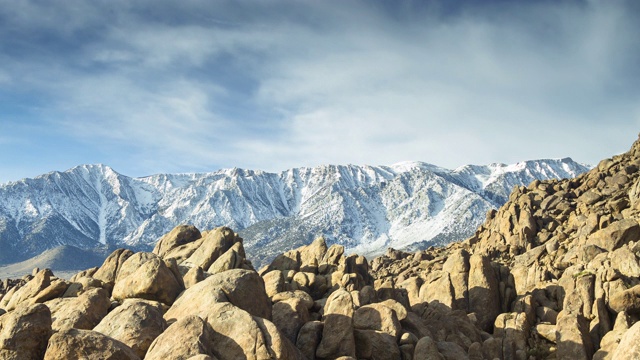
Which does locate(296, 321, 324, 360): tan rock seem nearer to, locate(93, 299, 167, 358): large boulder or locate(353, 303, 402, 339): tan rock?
locate(353, 303, 402, 339): tan rock

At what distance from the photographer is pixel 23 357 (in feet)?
91.7

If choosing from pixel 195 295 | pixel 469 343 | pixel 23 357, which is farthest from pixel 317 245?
pixel 23 357

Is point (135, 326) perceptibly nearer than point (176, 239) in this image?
Yes

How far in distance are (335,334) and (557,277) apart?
5003 centimetres

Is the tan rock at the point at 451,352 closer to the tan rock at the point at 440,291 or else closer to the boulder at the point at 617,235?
the tan rock at the point at 440,291

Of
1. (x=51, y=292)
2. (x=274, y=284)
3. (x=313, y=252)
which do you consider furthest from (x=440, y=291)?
(x=51, y=292)

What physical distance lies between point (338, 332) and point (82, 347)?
60.0 ft

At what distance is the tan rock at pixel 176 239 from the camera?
8475 cm

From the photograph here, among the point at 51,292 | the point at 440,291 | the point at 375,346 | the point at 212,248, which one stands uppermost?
the point at 212,248

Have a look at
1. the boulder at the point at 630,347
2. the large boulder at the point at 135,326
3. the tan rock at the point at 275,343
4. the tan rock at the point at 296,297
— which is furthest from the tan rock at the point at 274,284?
the boulder at the point at 630,347

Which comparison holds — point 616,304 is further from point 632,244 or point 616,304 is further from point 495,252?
point 495,252

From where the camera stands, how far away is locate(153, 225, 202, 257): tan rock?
84750mm

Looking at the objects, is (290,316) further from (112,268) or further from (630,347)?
(112,268)

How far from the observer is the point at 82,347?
26.3 metres
